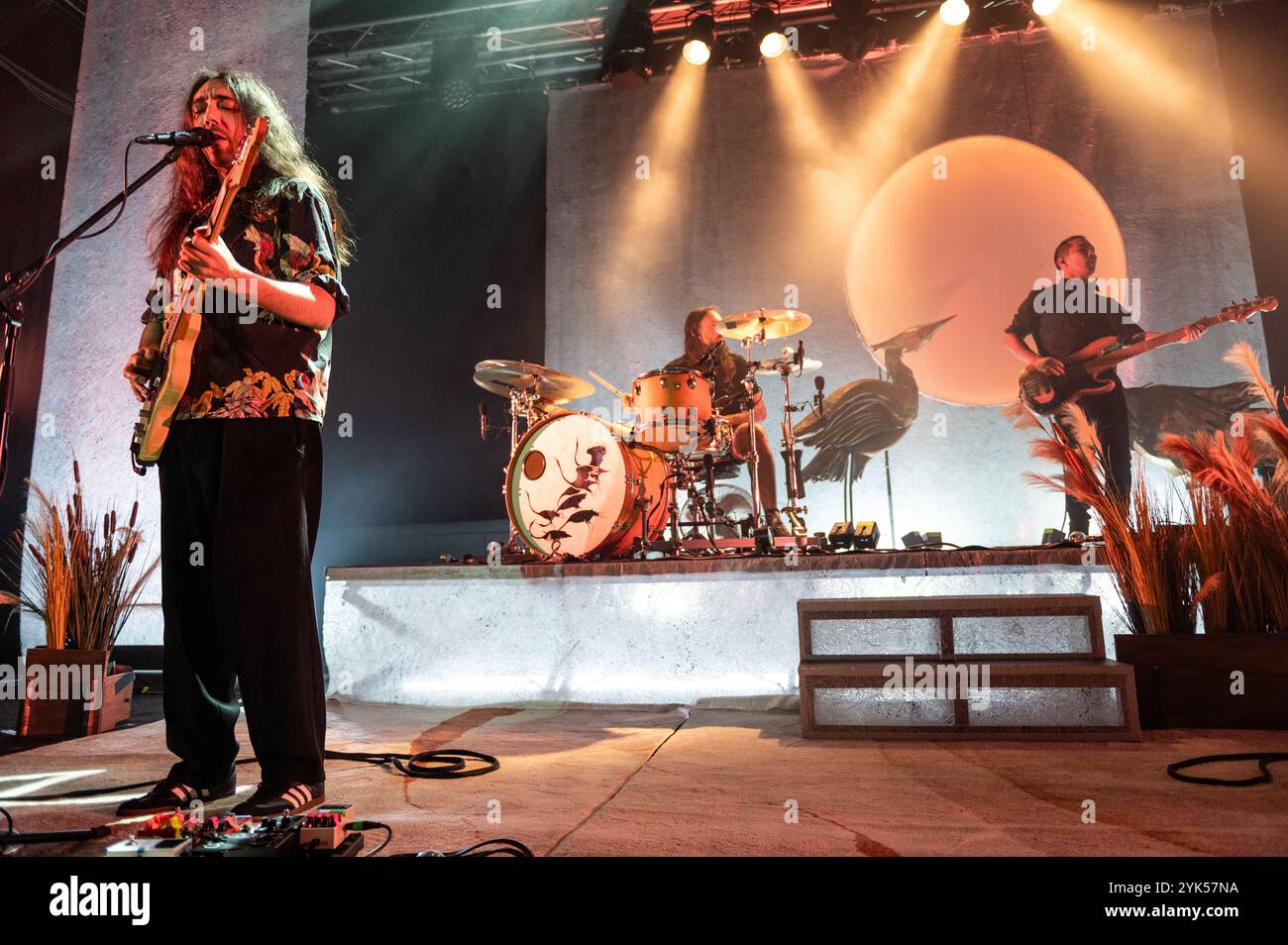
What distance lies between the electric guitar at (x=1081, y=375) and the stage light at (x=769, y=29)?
3377 mm

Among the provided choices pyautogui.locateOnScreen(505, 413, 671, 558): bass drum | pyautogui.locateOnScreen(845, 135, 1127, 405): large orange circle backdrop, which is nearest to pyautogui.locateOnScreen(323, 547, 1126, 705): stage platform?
pyautogui.locateOnScreen(505, 413, 671, 558): bass drum

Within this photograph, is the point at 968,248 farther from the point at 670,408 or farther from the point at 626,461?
the point at 626,461

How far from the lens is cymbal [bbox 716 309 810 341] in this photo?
4852 mm

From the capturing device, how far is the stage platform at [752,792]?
136 centimetres

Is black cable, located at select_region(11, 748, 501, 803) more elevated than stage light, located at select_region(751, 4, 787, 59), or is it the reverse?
stage light, located at select_region(751, 4, 787, 59)

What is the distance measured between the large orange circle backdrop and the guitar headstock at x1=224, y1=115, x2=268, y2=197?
18.5 feet

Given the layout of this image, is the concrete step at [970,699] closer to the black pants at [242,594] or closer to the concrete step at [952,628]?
the concrete step at [952,628]

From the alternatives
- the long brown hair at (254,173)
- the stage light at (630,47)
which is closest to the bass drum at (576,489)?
the long brown hair at (254,173)

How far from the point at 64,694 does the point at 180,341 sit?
197cm

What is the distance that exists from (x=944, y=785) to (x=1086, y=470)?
1367mm

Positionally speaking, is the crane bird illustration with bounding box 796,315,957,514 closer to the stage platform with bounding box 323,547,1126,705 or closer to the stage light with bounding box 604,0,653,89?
the stage light with bounding box 604,0,653,89

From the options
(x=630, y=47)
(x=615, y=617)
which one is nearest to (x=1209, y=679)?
(x=615, y=617)
